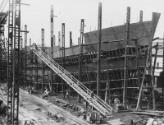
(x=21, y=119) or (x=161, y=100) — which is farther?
(x=161, y=100)

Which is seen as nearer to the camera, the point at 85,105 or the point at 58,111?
the point at 58,111

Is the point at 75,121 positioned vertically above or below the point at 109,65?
below

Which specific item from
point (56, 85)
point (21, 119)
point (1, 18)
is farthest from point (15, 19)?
point (56, 85)

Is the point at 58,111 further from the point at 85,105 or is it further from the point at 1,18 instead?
the point at 1,18

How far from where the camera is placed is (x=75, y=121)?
76.8 feet

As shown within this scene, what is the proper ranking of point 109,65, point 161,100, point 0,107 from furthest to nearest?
1. point 109,65
2. point 161,100
3. point 0,107

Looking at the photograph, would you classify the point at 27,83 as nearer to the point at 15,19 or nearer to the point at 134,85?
the point at 134,85

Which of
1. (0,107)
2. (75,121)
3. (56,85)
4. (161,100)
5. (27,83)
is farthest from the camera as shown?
(27,83)

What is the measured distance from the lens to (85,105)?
28.8m

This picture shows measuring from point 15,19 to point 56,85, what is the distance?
19411 millimetres

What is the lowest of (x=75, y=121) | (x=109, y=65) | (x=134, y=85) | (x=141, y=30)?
(x=75, y=121)

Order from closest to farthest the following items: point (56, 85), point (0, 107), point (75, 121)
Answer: point (75, 121) → point (0, 107) → point (56, 85)

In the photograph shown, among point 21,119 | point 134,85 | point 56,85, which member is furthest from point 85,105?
point 56,85

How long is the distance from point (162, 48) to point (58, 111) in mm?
10673
